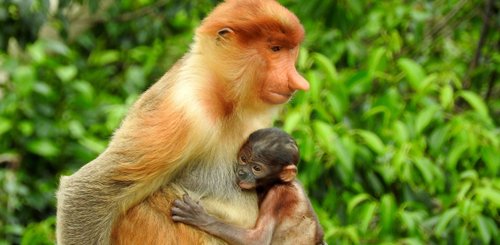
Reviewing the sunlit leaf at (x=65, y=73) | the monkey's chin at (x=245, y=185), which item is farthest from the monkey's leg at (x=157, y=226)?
the sunlit leaf at (x=65, y=73)

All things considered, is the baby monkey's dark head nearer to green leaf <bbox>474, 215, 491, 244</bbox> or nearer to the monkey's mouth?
the monkey's mouth

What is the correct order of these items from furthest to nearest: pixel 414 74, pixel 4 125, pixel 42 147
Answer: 1. pixel 42 147
2. pixel 4 125
3. pixel 414 74

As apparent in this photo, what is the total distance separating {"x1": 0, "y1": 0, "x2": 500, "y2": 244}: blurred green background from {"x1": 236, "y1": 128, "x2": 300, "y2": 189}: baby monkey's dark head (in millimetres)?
1409

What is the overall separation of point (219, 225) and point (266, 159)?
1.27ft

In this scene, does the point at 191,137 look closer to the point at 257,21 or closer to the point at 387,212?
the point at 257,21

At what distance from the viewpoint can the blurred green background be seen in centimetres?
617

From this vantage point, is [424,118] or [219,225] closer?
[219,225]

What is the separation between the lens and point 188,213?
4145 millimetres

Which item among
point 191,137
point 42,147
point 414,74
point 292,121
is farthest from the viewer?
point 42,147

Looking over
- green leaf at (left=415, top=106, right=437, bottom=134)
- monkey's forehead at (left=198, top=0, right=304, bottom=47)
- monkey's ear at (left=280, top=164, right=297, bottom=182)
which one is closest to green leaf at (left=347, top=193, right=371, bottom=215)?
green leaf at (left=415, top=106, right=437, bottom=134)

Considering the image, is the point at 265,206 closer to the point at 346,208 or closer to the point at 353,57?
the point at 346,208

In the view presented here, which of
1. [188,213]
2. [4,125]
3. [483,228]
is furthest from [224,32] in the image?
[4,125]

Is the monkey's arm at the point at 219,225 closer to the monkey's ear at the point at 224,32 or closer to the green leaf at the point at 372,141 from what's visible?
the monkey's ear at the point at 224,32

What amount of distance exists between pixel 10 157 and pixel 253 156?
404cm
